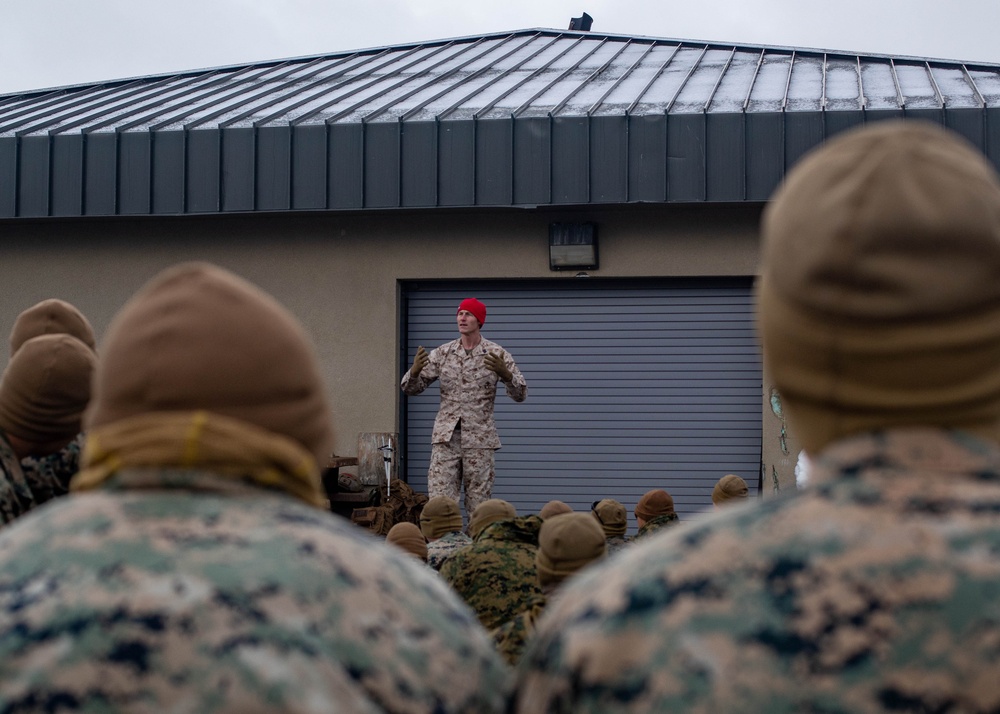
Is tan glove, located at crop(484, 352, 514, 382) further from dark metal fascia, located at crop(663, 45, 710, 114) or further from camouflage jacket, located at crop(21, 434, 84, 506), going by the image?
camouflage jacket, located at crop(21, 434, 84, 506)

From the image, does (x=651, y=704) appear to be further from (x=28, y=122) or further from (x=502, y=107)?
(x=28, y=122)

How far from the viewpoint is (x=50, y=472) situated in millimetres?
3877

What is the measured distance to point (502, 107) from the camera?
1204 centimetres

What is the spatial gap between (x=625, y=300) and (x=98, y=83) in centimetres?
959

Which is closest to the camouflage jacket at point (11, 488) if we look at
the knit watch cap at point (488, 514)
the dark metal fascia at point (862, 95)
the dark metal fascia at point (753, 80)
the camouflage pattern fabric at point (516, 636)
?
the camouflage pattern fabric at point (516, 636)

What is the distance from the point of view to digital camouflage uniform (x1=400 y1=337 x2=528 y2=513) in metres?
10.1

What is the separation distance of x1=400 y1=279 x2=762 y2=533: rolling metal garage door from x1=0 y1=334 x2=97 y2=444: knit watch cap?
8257mm

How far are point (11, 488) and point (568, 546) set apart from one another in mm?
1707

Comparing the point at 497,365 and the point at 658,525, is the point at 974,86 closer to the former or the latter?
the point at 497,365

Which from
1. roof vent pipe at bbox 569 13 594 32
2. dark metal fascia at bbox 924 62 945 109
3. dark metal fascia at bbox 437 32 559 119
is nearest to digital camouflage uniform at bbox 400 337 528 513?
dark metal fascia at bbox 437 32 559 119

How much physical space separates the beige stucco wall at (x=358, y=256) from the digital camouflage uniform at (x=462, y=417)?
1.85m

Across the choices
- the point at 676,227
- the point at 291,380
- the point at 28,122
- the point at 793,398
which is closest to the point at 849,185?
the point at 793,398

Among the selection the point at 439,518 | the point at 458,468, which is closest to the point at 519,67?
the point at 458,468

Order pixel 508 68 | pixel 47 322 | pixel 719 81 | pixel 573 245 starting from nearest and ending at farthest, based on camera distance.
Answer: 1. pixel 47 322
2. pixel 573 245
3. pixel 719 81
4. pixel 508 68
